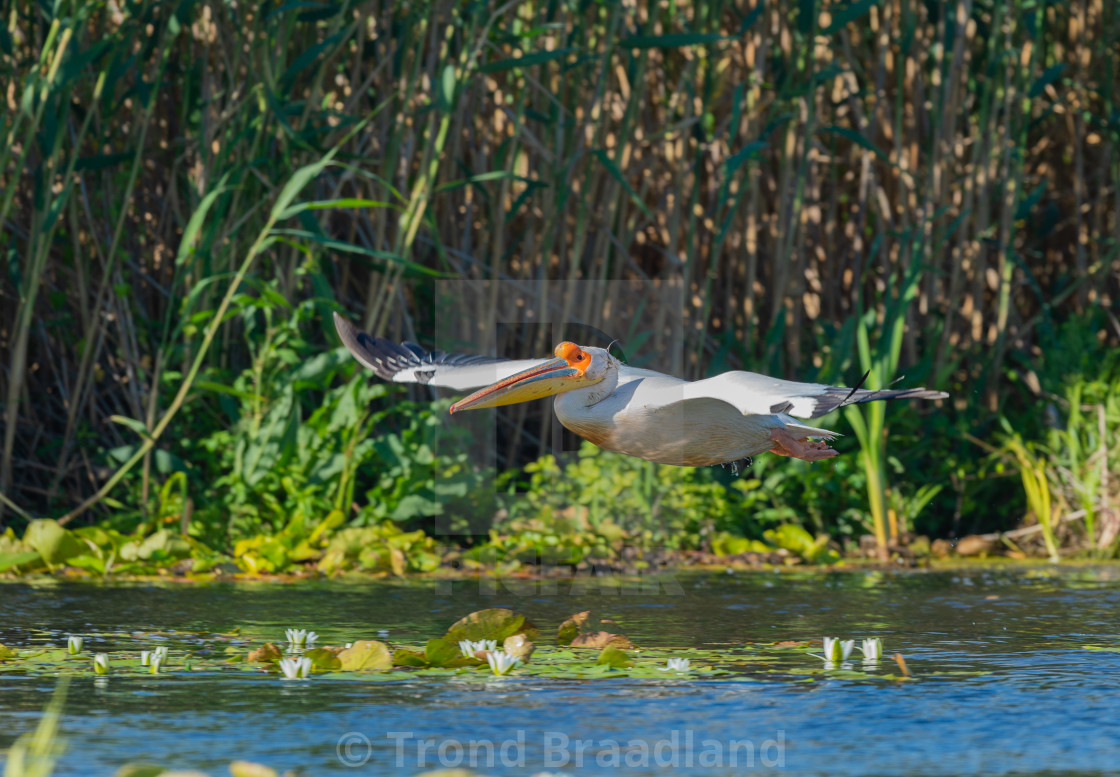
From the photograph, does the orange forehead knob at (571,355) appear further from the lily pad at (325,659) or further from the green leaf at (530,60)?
the green leaf at (530,60)

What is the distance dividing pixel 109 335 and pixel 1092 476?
4250mm

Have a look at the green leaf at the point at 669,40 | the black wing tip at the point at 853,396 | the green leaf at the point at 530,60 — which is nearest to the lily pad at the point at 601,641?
the black wing tip at the point at 853,396

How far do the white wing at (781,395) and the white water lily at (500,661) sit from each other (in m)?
0.80

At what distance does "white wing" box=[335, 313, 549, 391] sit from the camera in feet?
12.8

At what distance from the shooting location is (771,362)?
6660 millimetres

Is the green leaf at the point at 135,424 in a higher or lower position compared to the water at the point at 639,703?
higher

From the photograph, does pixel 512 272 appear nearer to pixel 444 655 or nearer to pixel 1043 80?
pixel 1043 80

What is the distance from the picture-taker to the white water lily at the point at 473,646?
3.72 m

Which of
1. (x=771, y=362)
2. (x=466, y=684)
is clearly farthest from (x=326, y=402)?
(x=466, y=684)

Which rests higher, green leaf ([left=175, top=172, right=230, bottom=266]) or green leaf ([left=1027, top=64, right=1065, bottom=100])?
green leaf ([left=1027, top=64, right=1065, bottom=100])

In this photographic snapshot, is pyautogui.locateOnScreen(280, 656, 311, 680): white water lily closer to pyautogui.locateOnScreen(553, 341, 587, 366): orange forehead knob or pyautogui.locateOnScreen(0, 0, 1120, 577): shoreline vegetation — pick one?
pyautogui.locateOnScreen(553, 341, 587, 366): orange forehead knob

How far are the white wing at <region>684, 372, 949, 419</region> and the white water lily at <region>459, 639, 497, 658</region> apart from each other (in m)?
0.90

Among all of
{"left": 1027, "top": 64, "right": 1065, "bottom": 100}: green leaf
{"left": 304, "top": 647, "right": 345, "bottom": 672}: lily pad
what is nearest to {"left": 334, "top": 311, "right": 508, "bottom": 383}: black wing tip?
{"left": 304, "top": 647, "right": 345, "bottom": 672}: lily pad

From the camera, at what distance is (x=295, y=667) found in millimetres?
3490
